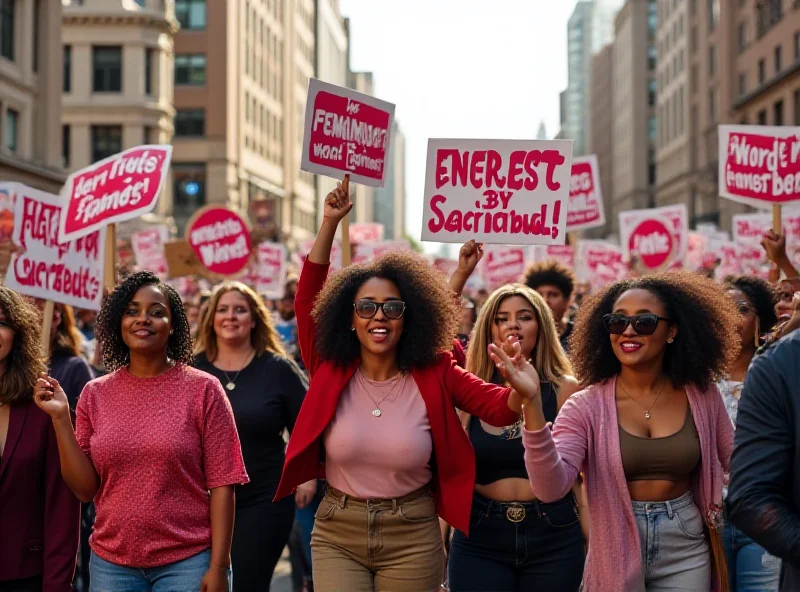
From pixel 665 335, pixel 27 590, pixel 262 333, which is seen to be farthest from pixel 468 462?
pixel 262 333

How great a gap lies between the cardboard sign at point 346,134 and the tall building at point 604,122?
121 m

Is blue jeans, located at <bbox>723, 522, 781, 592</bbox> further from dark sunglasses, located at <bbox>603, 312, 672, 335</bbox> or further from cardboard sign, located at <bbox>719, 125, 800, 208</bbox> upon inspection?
cardboard sign, located at <bbox>719, 125, 800, 208</bbox>

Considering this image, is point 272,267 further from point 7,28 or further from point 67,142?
point 67,142

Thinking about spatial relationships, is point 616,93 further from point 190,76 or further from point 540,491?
point 540,491

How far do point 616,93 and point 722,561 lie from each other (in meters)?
124

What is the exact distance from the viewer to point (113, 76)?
5925 cm

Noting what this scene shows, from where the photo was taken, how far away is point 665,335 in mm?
4961

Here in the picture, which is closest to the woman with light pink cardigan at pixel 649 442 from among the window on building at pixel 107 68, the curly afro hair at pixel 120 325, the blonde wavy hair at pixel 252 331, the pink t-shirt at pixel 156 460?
the pink t-shirt at pixel 156 460

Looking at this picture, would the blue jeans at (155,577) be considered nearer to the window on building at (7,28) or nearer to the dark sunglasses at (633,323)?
the dark sunglasses at (633,323)

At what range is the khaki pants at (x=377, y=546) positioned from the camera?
16.2ft

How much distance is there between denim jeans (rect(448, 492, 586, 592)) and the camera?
5434mm

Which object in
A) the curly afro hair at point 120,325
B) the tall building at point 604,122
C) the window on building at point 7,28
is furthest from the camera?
the tall building at point 604,122

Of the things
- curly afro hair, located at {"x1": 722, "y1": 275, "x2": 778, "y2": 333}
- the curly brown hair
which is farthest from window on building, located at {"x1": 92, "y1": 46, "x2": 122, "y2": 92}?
the curly brown hair

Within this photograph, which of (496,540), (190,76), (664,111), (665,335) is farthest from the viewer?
(664,111)
